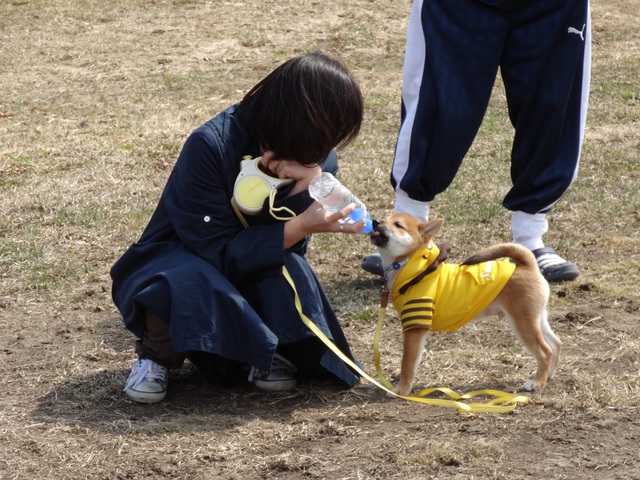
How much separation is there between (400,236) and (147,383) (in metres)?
1.07

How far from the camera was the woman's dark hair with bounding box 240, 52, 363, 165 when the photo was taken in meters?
3.52

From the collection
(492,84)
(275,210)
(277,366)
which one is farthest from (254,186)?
(492,84)

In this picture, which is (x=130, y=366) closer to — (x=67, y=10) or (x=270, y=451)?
(x=270, y=451)

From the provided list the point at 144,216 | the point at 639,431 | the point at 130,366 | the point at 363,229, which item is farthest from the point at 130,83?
the point at 639,431

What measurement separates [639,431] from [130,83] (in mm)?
7533

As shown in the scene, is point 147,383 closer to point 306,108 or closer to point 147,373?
point 147,373

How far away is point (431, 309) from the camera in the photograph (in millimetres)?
3639

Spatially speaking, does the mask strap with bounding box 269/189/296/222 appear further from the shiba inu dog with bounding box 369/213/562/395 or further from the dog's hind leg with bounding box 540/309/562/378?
the dog's hind leg with bounding box 540/309/562/378

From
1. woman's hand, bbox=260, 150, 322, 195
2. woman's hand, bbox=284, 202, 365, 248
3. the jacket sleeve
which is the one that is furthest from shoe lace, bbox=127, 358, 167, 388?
woman's hand, bbox=260, 150, 322, 195

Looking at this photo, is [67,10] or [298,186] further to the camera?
[67,10]

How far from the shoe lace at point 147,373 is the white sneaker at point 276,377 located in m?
0.34

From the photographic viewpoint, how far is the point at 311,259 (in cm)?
554

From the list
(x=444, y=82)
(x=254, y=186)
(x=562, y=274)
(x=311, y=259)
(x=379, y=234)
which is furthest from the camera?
(x=311, y=259)

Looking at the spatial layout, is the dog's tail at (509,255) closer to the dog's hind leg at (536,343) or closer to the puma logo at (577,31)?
the dog's hind leg at (536,343)
